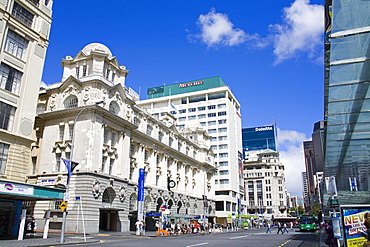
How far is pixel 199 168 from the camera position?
77375mm

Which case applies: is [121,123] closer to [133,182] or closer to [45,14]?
[133,182]

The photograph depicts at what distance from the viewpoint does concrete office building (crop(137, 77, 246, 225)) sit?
3602 inches

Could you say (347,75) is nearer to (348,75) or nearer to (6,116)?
(348,75)

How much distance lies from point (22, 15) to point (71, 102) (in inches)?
554

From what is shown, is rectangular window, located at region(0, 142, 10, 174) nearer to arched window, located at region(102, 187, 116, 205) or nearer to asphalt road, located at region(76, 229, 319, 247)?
asphalt road, located at region(76, 229, 319, 247)

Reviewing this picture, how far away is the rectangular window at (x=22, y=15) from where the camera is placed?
1233 inches

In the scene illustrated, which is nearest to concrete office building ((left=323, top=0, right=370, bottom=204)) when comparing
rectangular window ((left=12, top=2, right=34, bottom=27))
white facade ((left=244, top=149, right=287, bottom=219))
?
rectangular window ((left=12, top=2, right=34, bottom=27))

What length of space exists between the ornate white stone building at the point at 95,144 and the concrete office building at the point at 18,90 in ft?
22.2

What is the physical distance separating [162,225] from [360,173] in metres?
24.7

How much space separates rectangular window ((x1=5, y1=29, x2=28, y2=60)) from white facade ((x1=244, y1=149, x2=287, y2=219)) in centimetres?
12150

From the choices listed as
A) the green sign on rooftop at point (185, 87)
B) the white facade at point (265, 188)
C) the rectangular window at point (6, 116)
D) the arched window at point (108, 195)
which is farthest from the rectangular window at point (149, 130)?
the white facade at point (265, 188)

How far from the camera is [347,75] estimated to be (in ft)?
45.1

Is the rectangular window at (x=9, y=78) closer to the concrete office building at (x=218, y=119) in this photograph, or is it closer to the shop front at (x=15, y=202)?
the shop front at (x=15, y=202)

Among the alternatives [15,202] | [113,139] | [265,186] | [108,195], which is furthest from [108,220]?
[265,186]
